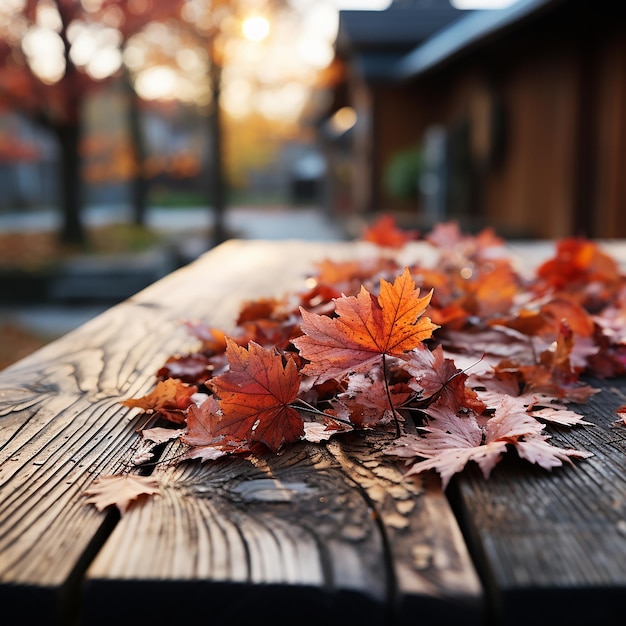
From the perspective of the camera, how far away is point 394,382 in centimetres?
108

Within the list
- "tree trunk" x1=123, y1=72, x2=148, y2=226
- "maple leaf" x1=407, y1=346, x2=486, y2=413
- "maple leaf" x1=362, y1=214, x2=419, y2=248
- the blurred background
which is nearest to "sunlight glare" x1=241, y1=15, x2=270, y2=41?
the blurred background

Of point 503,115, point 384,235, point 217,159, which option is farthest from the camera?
point 217,159

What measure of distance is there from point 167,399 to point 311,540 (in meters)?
0.45

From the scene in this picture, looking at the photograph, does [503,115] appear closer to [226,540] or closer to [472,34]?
[472,34]

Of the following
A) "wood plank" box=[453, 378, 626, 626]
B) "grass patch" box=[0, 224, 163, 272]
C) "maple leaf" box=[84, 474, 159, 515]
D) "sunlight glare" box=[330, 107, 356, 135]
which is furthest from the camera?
"sunlight glare" box=[330, 107, 356, 135]

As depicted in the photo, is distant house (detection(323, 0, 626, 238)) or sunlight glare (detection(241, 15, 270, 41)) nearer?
distant house (detection(323, 0, 626, 238))

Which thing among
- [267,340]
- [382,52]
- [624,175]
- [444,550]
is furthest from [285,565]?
[382,52]

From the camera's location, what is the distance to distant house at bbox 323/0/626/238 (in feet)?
19.9

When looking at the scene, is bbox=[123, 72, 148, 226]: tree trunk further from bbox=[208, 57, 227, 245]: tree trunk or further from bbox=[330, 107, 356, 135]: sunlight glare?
bbox=[330, 107, 356, 135]: sunlight glare

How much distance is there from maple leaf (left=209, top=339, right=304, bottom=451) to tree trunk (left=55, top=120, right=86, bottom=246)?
12738 millimetres

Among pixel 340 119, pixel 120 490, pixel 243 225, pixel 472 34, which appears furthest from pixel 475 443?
pixel 340 119

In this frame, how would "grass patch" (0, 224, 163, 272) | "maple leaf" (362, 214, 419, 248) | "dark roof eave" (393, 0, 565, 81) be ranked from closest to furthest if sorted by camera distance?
"maple leaf" (362, 214, 419, 248) < "dark roof eave" (393, 0, 565, 81) < "grass patch" (0, 224, 163, 272)

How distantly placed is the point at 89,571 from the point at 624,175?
6054 mm

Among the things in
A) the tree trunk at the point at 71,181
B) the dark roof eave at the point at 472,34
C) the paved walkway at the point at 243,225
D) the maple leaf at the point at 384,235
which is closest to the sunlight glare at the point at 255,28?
the paved walkway at the point at 243,225
